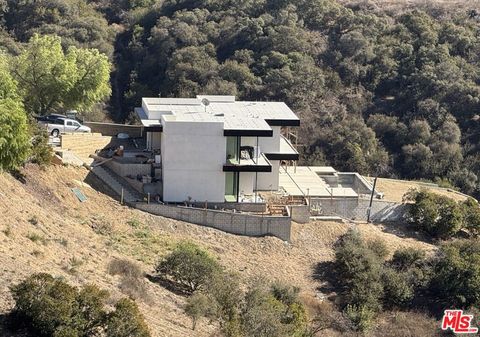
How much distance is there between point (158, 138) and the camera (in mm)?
38281

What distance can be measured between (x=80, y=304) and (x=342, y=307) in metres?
13.1

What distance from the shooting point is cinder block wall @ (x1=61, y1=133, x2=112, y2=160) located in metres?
37.0

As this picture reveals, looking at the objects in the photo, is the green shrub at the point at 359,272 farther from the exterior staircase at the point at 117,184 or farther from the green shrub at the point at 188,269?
the exterior staircase at the point at 117,184

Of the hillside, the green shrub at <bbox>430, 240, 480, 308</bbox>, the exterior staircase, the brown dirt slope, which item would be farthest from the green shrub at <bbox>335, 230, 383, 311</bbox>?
the exterior staircase

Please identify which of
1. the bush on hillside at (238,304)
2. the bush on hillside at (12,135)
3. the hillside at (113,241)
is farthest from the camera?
the bush on hillside at (12,135)

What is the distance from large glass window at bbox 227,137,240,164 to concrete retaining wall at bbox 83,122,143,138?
7130 mm

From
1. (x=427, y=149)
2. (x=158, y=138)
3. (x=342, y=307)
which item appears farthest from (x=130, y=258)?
(x=427, y=149)

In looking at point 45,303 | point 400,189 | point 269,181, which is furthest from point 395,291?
point 45,303

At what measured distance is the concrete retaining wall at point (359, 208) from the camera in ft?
121

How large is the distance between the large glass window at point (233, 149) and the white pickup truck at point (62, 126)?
831cm

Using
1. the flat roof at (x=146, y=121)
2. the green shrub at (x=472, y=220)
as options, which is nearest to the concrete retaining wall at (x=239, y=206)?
the flat roof at (x=146, y=121)

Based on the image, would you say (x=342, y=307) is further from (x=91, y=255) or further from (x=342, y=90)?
(x=342, y=90)

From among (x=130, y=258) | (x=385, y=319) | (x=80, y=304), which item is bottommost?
(x=385, y=319)

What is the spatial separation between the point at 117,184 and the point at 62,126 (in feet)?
19.5
